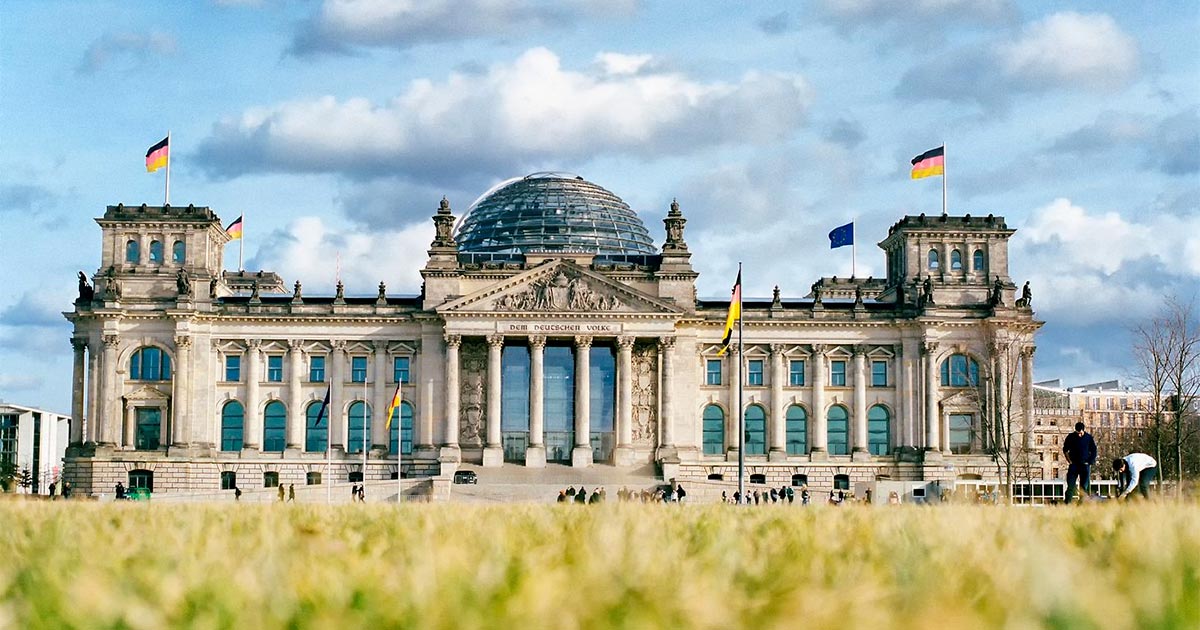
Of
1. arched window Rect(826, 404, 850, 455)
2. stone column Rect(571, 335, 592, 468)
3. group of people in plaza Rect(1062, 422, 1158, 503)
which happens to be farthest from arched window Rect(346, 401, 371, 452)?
group of people in plaza Rect(1062, 422, 1158, 503)

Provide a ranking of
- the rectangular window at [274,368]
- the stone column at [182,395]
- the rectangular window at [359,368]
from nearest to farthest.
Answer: the stone column at [182,395]
the rectangular window at [274,368]
the rectangular window at [359,368]

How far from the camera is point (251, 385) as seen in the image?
312ft

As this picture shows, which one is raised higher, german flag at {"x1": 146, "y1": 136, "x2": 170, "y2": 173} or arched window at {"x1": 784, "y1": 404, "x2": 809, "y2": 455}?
german flag at {"x1": 146, "y1": 136, "x2": 170, "y2": 173}

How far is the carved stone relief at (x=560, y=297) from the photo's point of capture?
9206 centimetres

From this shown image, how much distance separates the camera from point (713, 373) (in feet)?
320

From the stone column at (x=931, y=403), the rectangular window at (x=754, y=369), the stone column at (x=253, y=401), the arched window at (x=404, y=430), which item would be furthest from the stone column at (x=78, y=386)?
the stone column at (x=931, y=403)

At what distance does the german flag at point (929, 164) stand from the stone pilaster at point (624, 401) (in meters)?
23.4

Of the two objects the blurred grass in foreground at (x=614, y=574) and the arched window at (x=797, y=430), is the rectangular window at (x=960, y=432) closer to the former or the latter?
the arched window at (x=797, y=430)

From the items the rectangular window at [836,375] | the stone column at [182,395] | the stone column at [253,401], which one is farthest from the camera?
the rectangular window at [836,375]

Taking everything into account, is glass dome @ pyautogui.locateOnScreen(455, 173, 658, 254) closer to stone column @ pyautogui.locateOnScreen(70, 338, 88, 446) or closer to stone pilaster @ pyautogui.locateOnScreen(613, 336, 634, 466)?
stone pilaster @ pyautogui.locateOnScreen(613, 336, 634, 466)

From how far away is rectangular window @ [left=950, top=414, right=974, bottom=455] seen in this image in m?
96.4

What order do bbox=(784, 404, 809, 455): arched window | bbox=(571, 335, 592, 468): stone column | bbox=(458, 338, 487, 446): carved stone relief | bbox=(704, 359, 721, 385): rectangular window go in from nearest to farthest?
bbox=(571, 335, 592, 468): stone column < bbox=(458, 338, 487, 446): carved stone relief < bbox=(784, 404, 809, 455): arched window < bbox=(704, 359, 721, 385): rectangular window

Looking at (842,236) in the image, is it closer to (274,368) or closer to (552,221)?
(552,221)

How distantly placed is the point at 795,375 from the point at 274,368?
36098 millimetres
